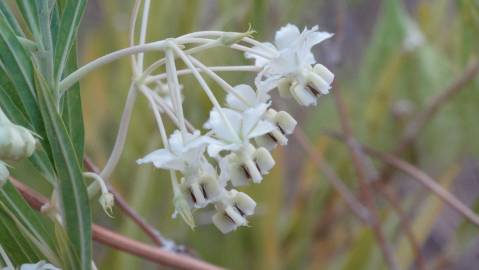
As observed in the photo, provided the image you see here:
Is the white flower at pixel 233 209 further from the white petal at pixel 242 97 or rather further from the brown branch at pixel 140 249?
the brown branch at pixel 140 249

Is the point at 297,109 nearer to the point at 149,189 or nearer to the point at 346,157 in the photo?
the point at 346,157

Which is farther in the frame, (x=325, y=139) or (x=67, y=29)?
(x=325, y=139)

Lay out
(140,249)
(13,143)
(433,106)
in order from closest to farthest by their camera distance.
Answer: (13,143) → (140,249) → (433,106)

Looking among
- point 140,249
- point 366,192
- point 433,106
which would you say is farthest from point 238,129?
point 433,106

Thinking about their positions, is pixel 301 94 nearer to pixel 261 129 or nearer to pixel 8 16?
pixel 261 129

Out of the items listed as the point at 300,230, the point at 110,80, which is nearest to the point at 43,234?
the point at 300,230

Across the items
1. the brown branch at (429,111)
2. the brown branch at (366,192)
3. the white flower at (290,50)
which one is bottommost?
the white flower at (290,50)

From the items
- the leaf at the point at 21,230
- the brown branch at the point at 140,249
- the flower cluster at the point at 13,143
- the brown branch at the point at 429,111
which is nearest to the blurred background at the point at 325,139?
the brown branch at the point at 429,111
